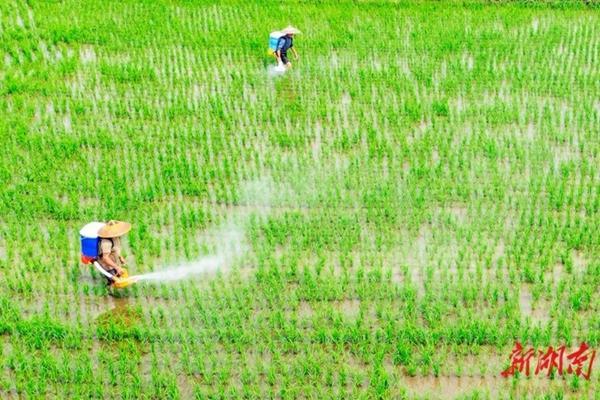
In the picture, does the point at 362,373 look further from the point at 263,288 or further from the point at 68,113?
the point at 68,113

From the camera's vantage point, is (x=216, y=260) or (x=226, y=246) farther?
(x=226, y=246)

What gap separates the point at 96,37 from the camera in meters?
10.1

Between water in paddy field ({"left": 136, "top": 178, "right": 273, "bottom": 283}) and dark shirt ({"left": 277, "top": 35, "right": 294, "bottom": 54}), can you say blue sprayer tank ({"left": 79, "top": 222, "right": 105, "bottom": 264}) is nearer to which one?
water in paddy field ({"left": 136, "top": 178, "right": 273, "bottom": 283})

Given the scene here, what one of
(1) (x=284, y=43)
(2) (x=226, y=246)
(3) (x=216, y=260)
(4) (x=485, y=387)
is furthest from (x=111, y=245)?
(1) (x=284, y=43)

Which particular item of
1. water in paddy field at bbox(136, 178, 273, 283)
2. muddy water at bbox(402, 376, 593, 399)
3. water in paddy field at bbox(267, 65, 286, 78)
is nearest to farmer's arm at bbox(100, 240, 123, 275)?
water in paddy field at bbox(136, 178, 273, 283)

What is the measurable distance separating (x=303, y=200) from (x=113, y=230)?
1.84m

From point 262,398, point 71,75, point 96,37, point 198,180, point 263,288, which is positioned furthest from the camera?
point 96,37

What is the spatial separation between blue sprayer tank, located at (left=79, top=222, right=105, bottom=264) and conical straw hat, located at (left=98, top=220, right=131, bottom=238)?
51 mm

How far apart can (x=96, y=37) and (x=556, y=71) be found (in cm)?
562

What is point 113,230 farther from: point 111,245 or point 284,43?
point 284,43

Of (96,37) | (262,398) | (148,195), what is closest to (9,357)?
(262,398)

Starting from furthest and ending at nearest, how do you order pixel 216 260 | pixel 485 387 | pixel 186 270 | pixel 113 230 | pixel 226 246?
pixel 226 246, pixel 216 260, pixel 186 270, pixel 113 230, pixel 485 387

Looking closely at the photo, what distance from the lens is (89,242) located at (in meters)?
5.54

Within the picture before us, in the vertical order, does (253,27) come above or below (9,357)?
above
